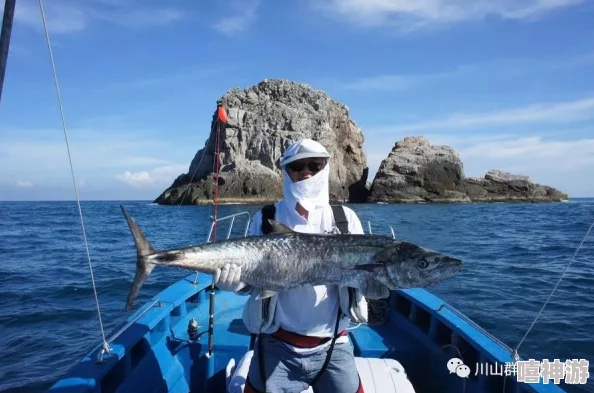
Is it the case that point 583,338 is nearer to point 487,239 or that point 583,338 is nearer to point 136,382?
point 136,382

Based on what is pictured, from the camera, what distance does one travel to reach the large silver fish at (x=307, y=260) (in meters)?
3.23

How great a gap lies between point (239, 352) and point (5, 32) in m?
4.40

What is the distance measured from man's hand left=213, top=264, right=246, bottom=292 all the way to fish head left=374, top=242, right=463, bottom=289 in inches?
44.4

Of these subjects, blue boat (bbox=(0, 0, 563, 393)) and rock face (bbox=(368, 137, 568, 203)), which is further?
rock face (bbox=(368, 137, 568, 203))

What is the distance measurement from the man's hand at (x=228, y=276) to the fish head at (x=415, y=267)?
1.13m

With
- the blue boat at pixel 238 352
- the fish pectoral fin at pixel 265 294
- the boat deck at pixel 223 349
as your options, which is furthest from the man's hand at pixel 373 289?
the boat deck at pixel 223 349

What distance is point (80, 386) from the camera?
12.0 ft

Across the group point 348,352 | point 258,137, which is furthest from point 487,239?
point 258,137

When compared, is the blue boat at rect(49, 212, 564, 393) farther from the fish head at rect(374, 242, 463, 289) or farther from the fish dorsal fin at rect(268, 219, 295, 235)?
the fish dorsal fin at rect(268, 219, 295, 235)

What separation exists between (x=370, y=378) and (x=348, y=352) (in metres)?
1.27

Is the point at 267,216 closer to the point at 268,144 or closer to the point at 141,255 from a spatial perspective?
the point at 141,255

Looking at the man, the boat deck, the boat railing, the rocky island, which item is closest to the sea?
the boat deck

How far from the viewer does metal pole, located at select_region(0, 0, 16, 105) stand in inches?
108

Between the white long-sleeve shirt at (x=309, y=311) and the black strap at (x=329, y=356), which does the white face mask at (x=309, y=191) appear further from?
the black strap at (x=329, y=356)
